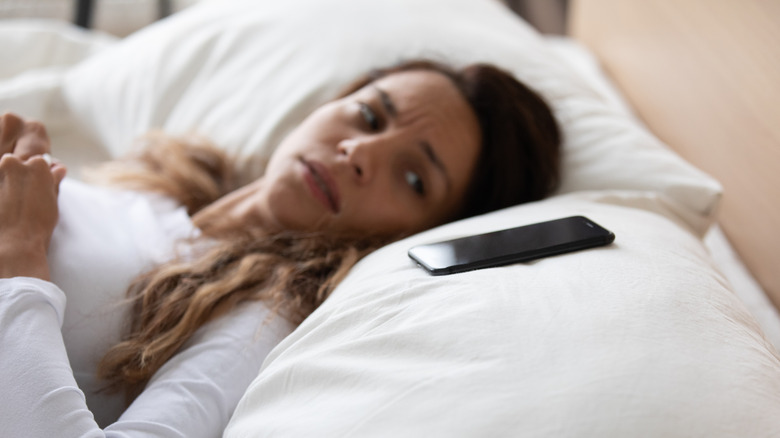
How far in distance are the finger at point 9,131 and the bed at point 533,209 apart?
1.27 ft

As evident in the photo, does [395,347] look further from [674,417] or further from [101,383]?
[101,383]

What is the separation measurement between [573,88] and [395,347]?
29.9 inches

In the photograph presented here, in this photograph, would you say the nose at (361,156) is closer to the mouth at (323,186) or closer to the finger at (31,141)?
the mouth at (323,186)

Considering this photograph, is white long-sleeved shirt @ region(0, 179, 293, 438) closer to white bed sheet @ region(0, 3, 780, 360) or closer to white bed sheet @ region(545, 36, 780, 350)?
white bed sheet @ region(0, 3, 780, 360)

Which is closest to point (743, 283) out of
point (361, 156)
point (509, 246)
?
point (509, 246)

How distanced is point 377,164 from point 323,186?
0.27 ft

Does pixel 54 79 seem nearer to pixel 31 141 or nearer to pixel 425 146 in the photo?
pixel 31 141

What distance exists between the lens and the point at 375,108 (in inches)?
40.8

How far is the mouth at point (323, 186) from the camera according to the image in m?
0.95

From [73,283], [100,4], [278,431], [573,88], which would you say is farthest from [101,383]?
[100,4]

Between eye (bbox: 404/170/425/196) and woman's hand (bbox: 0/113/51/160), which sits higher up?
woman's hand (bbox: 0/113/51/160)

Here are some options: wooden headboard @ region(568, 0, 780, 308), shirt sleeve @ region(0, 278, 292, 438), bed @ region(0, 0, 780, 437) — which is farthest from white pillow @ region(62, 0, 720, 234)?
shirt sleeve @ region(0, 278, 292, 438)

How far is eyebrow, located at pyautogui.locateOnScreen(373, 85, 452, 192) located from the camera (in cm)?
100

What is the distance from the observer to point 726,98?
3.36ft
